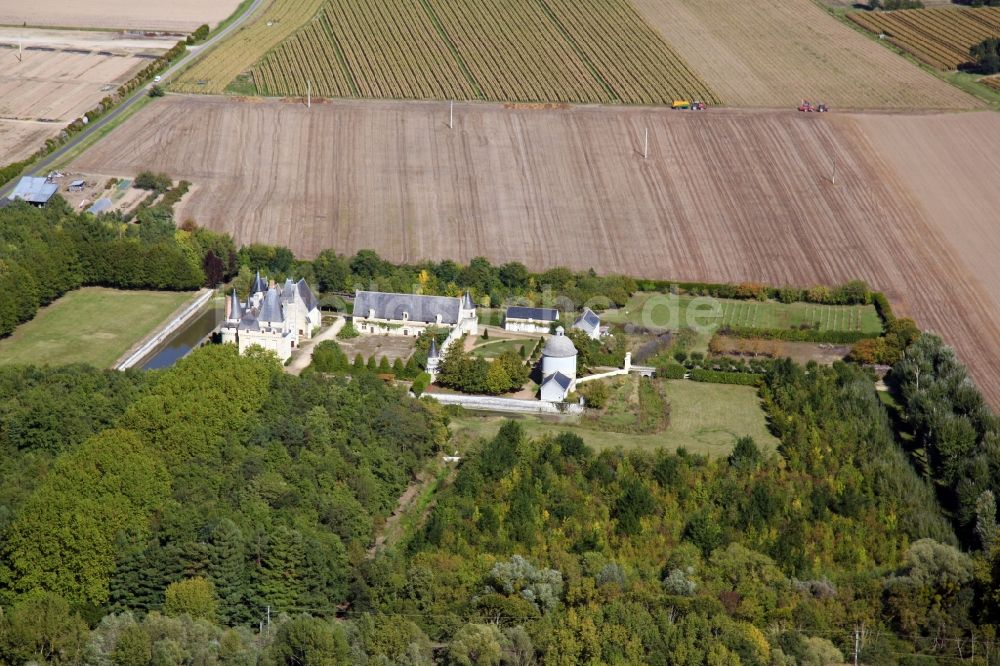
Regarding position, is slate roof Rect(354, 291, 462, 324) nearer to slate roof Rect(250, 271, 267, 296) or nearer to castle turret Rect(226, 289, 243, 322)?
slate roof Rect(250, 271, 267, 296)

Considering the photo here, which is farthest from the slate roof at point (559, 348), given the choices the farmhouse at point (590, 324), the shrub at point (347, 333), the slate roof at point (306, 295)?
the slate roof at point (306, 295)

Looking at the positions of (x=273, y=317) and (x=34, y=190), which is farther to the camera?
(x=34, y=190)

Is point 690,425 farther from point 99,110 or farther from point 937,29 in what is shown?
point 937,29

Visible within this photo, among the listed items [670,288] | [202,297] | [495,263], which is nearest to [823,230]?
[670,288]

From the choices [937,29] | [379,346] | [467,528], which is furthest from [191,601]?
[937,29]

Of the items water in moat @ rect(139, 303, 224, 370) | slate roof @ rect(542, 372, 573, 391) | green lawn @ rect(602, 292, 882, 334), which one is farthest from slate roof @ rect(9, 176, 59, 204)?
slate roof @ rect(542, 372, 573, 391)

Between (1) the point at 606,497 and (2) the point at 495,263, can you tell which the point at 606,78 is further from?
(1) the point at 606,497

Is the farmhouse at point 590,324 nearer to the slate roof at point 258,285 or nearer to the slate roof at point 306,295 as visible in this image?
the slate roof at point 306,295
